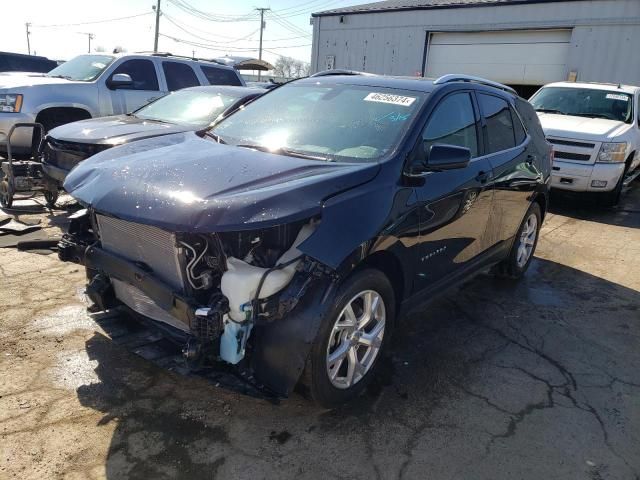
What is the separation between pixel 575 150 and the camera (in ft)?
27.7

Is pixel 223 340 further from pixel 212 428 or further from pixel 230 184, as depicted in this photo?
pixel 230 184

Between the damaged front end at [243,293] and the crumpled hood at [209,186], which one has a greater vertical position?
the crumpled hood at [209,186]

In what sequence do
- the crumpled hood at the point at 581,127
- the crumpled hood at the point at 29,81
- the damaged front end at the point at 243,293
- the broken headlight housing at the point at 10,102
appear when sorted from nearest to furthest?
the damaged front end at the point at 243,293 < the broken headlight housing at the point at 10,102 < the crumpled hood at the point at 29,81 < the crumpled hood at the point at 581,127

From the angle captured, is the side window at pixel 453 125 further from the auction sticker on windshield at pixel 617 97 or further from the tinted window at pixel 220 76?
the auction sticker on windshield at pixel 617 97

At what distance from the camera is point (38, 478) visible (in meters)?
2.31

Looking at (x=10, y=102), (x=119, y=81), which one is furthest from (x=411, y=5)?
(x=10, y=102)

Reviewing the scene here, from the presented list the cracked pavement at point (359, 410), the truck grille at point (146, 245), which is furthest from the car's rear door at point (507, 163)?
the truck grille at point (146, 245)

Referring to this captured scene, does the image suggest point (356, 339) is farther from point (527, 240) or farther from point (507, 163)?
point (527, 240)

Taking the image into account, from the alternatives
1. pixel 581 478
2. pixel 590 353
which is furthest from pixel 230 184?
pixel 590 353

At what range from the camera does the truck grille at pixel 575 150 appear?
27.2 ft

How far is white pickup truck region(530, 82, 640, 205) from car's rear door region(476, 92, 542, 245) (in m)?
4.01

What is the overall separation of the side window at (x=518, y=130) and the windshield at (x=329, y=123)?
156 centimetres

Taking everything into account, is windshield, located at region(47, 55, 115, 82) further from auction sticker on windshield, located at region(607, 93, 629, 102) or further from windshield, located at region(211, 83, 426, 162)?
auction sticker on windshield, located at region(607, 93, 629, 102)

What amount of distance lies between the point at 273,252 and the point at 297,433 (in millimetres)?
987
